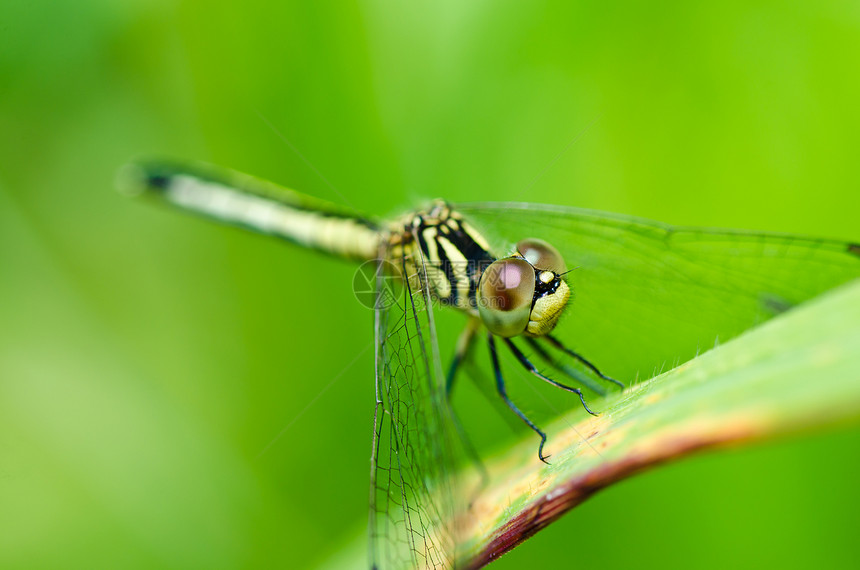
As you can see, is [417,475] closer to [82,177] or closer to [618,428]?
[618,428]

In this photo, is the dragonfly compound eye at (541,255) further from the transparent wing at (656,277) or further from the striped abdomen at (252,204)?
the striped abdomen at (252,204)

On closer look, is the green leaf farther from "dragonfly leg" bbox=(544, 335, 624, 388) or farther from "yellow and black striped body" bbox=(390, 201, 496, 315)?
"yellow and black striped body" bbox=(390, 201, 496, 315)

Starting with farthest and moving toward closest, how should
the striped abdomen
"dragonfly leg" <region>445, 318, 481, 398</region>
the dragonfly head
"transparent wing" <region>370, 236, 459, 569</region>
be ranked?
1. the striped abdomen
2. "dragonfly leg" <region>445, 318, 481, 398</region>
3. the dragonfly head
4. "transparent wing" <region>370, 236, 459, 569</region>

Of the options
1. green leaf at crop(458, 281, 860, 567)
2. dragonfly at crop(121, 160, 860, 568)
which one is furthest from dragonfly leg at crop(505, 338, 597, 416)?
green leaf at crop(458, 281, 860, 567)

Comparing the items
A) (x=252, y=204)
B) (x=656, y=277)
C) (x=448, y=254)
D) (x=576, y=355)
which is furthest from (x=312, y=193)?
(x=656, y=277)

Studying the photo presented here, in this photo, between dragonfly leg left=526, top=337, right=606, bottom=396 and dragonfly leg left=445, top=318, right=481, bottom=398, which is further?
dragonfly leg left=445, top=318, right=481, bottom=398

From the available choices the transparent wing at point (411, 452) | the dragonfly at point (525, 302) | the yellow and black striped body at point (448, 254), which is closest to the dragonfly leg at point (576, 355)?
the dragonfly at point (525, 302)

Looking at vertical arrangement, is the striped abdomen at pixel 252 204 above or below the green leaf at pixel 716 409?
above

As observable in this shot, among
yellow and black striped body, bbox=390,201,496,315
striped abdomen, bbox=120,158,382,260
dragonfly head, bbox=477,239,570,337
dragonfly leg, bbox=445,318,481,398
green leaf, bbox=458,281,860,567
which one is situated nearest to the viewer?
green leaf, bbox=458,281,860,567
